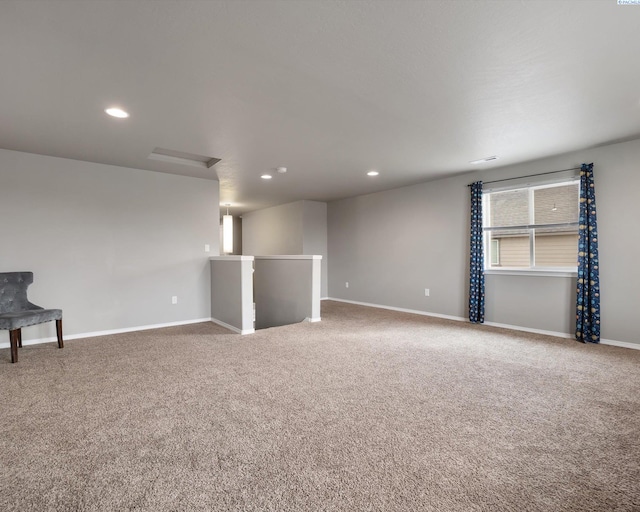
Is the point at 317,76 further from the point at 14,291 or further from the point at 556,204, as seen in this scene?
the point at 14,291

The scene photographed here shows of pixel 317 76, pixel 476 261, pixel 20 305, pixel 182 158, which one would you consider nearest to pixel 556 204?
pixel 476 261

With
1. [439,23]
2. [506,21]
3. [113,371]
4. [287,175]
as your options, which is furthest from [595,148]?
[113,371]

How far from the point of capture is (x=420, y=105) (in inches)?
108

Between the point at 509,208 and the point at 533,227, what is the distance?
0.45 m

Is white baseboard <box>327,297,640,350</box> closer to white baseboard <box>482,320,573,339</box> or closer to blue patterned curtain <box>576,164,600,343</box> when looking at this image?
white baseboard <box>482,320,573,339</box>

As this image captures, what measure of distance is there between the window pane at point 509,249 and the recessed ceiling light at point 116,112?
16.2 feet

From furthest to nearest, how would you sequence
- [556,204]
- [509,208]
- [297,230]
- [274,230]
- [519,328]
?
1. [274,230]
2. [297,230]
3. [509,208]
4. [519,328]
5. [556,204]

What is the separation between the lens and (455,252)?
208 inches

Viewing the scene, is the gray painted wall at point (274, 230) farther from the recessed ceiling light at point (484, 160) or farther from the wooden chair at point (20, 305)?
the wooden chair at point (20, 305)

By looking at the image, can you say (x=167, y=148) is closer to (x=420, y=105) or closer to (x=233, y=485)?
(x=420, y=105)

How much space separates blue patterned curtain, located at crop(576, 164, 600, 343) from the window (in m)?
0.24

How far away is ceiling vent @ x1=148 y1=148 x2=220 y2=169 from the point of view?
4.13 m

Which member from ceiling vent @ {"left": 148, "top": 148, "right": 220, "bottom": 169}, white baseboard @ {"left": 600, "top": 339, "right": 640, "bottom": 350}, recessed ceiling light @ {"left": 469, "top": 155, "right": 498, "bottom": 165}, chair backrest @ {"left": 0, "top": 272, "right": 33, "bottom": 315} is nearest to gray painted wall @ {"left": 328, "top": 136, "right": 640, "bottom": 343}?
white baseboard @ {"left": 600, "top": 339, "right": 640, "bottom": 350}

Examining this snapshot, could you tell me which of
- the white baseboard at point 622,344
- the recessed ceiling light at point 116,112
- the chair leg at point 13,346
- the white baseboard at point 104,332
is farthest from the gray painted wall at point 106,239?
the white baseboard at point 622,344
